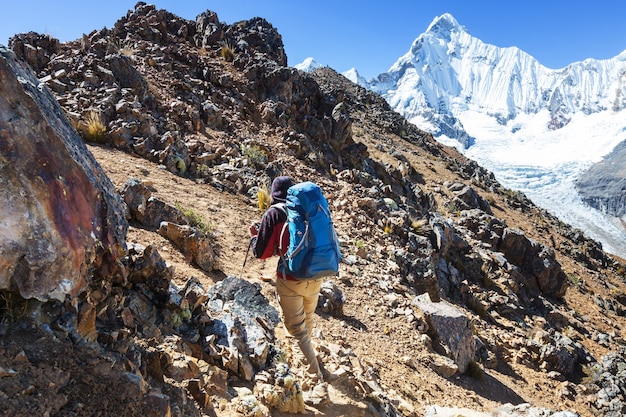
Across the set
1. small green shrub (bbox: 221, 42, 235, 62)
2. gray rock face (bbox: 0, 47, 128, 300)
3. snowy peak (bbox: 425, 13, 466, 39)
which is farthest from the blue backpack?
snowy peak (bbox: 425, 13, 466, 39)

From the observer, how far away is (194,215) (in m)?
5.63

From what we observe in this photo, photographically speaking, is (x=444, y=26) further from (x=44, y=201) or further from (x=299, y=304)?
(x=44, y=201)

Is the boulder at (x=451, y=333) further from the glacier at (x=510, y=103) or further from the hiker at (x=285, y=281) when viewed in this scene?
the glacier at (x=510, y=103)

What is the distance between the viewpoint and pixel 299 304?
122 inches

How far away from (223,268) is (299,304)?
2208mm

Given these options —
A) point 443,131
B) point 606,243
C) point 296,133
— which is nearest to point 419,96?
point 443,131

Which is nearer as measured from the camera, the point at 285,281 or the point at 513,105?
the point at 285,281

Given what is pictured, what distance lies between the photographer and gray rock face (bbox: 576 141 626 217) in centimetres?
5863

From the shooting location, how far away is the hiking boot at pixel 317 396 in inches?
120

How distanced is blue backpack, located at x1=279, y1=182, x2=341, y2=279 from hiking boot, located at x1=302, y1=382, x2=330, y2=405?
991 mm

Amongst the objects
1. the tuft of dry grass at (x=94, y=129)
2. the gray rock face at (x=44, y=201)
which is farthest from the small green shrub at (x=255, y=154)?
the gray rock face at (x=44, y=201)

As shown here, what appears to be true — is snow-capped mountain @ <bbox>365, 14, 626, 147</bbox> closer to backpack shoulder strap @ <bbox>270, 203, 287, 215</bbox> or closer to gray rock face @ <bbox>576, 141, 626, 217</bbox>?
gray rock face @ <bbox>576, 141, 626, 217</bbox>

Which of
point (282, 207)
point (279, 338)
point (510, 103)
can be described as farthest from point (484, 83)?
point (282, 207)

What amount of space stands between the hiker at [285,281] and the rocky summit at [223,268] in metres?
0.33
